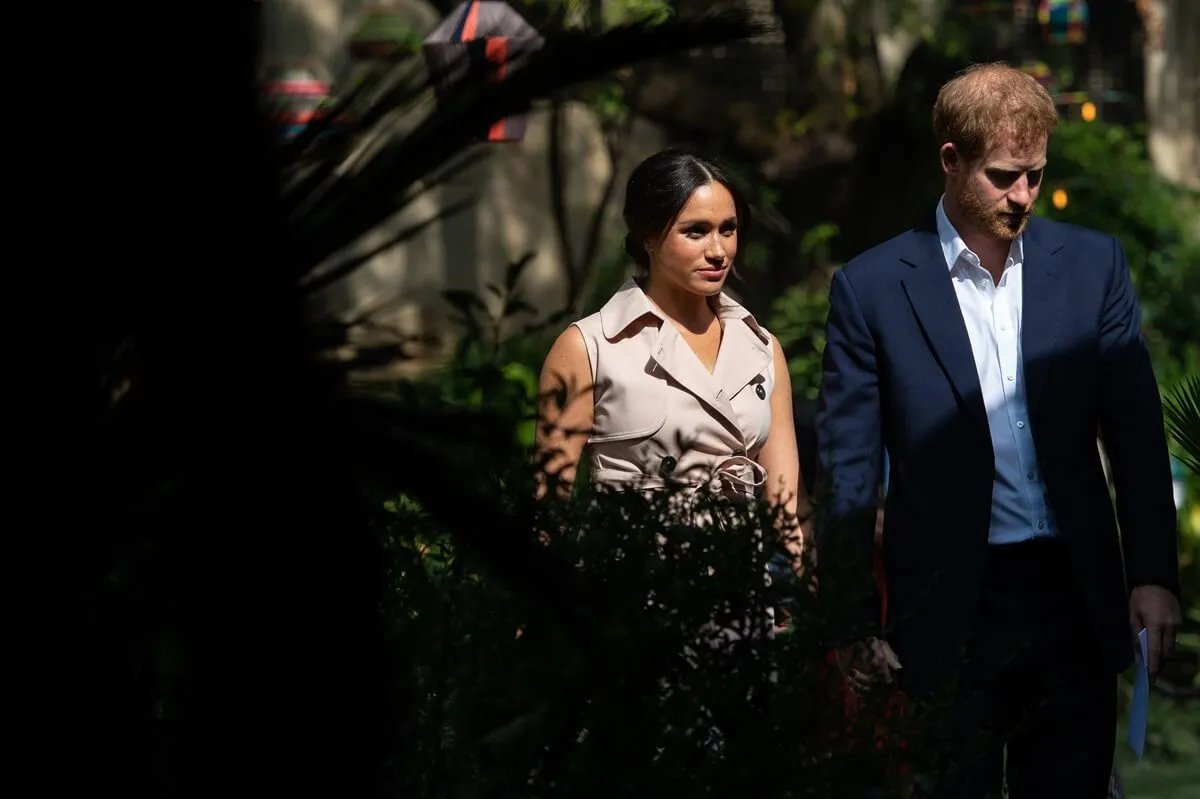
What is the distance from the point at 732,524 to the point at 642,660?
39 cm

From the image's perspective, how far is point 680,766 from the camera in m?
2.79

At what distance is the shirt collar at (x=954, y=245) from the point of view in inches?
170

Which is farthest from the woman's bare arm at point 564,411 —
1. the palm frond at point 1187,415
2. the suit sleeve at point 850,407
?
the palm frond at point 1187,415

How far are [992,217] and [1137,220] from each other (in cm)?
801

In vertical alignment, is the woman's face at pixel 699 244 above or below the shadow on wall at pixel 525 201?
below

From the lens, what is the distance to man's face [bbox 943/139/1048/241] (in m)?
4.14

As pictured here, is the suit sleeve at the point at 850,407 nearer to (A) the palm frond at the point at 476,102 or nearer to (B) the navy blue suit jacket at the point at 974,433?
(B) the navy blue suit jacket at the point at 974,433

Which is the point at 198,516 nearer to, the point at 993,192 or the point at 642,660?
the point at 642,660

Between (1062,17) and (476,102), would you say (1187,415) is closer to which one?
(476,102)

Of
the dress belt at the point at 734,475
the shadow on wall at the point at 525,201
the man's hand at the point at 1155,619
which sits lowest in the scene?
the man's hand at the point at 1155,619

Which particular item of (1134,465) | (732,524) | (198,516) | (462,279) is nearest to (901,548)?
(1134,465)

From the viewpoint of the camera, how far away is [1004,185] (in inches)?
164

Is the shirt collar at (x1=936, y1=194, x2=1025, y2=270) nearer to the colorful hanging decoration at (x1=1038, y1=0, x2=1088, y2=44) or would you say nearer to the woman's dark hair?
the woman's dark hair

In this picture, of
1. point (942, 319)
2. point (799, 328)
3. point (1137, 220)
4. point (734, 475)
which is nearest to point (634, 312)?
point (734, 475)
